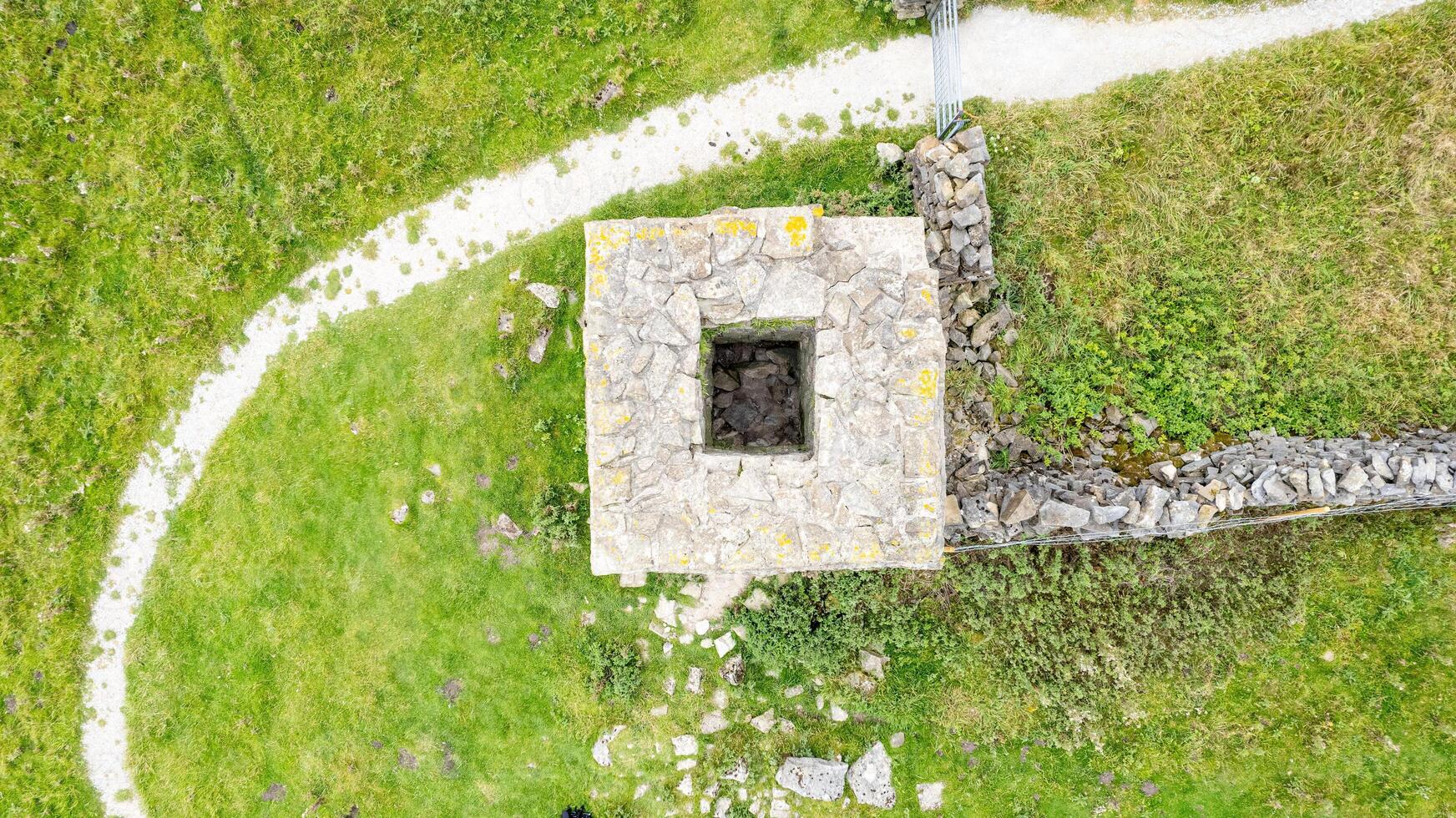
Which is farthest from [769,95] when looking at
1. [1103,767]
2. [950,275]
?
[1103,767]

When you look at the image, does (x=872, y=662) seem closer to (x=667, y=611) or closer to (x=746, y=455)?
(x=667, y=611)

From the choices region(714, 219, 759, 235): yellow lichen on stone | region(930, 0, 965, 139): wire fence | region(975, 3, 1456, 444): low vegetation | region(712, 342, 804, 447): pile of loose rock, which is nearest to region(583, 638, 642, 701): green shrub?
region(712, 342, 804, 447): pile of loose rock

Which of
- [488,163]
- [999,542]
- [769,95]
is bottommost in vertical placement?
[999,542]

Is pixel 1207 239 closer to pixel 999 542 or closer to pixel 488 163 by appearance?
pixel 999 542

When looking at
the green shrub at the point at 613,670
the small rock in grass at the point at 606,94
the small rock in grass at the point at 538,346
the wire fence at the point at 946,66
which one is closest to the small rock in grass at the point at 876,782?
the green shrub at the point at 613,670

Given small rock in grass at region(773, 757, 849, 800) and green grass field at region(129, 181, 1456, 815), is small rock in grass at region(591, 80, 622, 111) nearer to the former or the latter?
green grass field at region(129, 181, 1456, 815)

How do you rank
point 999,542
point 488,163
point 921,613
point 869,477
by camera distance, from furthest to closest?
point 488,163 < point 921,613 < point 999,542 < point 869,477

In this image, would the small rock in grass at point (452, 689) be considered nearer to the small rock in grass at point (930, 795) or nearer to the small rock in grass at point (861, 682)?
the small rock in grass at point (861, 682)
